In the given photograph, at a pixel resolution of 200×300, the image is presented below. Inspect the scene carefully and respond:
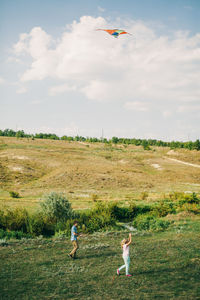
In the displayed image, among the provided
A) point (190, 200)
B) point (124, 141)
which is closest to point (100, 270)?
point (190, 200)

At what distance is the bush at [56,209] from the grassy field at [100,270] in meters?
6.69

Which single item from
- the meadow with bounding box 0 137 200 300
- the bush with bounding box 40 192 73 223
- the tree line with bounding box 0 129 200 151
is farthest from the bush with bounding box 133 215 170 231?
the tree line with bounding box 0 129 200 151

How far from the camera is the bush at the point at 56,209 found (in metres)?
29.7

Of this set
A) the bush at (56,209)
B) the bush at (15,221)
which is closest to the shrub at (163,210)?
the bush at (56,209)

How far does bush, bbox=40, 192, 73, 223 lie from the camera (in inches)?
1168

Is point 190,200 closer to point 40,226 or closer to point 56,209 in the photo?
point 56,209

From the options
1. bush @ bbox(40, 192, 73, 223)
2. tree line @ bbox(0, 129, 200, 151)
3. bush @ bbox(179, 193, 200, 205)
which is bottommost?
bush @ bbox(179, 193, 200, 205)

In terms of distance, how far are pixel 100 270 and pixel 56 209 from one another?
51.4 feet

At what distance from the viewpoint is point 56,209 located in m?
30.0

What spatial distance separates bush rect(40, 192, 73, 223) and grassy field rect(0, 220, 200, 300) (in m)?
Answer: 6.69

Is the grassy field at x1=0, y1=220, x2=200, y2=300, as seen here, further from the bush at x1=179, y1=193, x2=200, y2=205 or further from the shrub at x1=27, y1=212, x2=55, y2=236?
the bush at x1=179, y1=193, x2=200, y2=205

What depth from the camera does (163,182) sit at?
70.8 meters

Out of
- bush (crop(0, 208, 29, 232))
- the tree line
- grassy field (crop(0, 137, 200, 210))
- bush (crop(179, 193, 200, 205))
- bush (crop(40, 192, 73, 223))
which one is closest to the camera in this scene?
bush (crop(0, 208, 29, 232))

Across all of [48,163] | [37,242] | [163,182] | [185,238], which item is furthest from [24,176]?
[185,238]
